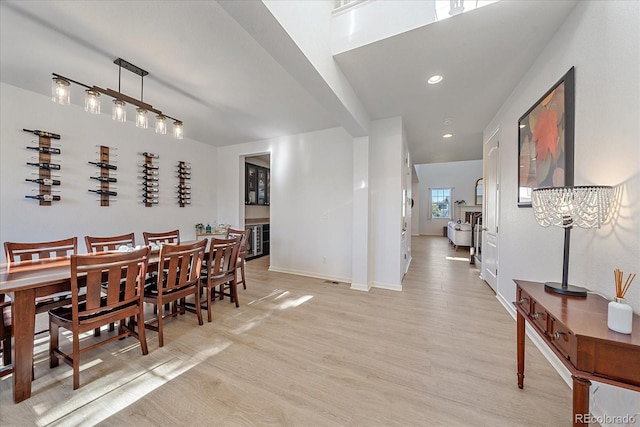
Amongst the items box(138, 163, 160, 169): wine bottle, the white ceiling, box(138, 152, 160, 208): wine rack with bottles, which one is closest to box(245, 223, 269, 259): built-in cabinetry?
box(138, 152, 160, 208): wine rack with bottles

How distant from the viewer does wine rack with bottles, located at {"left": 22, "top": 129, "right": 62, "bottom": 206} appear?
3021 millimetres

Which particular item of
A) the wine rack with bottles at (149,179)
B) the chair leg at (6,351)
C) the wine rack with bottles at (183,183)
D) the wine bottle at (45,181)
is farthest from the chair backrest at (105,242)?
the wine rack with bottles at (183,183)

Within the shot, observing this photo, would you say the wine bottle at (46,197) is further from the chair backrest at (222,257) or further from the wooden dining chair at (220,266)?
the chair backrest at (222,257)

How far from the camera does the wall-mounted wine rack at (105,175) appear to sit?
3631mm

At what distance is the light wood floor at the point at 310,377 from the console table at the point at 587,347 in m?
0.68

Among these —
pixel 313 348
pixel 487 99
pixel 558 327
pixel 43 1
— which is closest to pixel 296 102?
pixel 43 1

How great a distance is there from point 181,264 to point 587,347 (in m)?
2.76

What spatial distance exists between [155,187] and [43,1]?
123 inches

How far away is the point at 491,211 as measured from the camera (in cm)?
363

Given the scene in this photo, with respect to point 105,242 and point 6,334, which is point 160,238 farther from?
point 6,334

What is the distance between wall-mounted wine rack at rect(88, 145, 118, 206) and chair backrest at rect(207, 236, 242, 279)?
2.49 m

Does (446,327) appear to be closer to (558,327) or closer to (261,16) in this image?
(558,327)

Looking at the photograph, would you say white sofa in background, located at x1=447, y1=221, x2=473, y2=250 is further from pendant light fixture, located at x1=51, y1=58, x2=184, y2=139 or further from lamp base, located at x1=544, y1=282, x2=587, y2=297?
pendant light fixture, located at x1=51, y1=58, x2=184, y2=139

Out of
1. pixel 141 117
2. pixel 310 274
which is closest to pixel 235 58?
pixel 141 117
